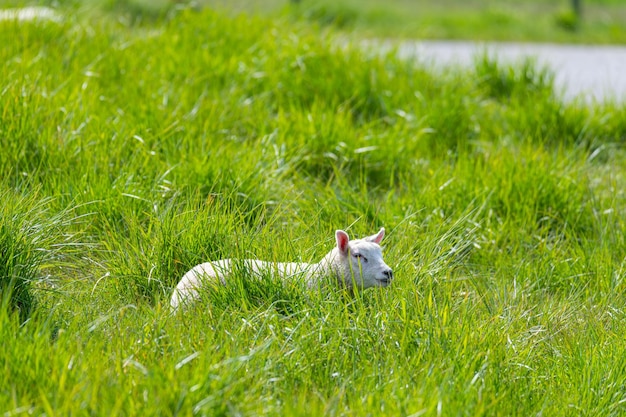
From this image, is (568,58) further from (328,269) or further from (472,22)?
(328,269)

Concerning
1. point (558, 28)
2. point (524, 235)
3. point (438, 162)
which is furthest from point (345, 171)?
point (558, 28)

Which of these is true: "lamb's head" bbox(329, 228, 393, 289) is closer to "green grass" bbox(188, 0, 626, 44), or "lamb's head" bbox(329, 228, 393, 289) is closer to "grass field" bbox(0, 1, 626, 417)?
"grass field" bbox(0, 1, 626, 417)

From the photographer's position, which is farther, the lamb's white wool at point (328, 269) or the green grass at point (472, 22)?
the green grass at point (472, 22)

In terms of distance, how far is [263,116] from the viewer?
19.0 ft

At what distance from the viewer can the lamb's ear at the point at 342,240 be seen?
3.72 m

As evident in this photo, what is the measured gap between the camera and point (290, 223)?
436 centimetres

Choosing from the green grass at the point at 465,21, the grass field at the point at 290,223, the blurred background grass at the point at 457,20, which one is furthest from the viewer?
the green grass at the point at 465,21

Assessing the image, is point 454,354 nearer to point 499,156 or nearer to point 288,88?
point 499,156

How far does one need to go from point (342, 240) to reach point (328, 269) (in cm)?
13

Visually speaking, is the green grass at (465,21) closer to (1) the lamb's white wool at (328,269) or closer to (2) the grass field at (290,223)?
(2) the grass field at (290,223)

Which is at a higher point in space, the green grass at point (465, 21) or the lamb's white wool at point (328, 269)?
the lamb's white wool at point (328, 269)

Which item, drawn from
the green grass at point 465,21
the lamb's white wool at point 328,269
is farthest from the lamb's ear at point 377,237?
the green grass at point 465,21

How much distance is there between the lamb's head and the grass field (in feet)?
0.26

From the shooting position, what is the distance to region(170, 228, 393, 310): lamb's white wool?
3.65 m
